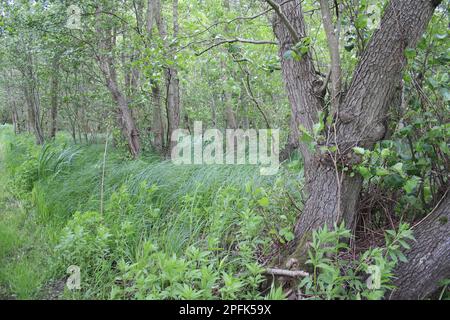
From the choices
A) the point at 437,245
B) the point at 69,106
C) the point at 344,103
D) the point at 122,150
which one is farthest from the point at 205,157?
the point at 69,106

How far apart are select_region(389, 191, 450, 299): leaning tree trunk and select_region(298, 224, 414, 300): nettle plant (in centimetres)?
7

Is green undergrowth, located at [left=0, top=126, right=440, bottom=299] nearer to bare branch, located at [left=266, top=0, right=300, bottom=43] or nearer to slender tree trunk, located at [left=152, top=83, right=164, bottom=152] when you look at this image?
bare branch, located at [left=266, top=0, right=300, bottom=43]

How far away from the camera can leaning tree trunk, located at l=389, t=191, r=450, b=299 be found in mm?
2198

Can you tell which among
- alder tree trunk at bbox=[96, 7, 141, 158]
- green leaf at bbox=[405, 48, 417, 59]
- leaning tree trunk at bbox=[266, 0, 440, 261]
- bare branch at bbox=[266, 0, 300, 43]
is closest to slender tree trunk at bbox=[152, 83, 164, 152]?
alder tree trunk at bbox=[96, 7, 141, 158]

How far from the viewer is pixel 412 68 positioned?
97.9 inches

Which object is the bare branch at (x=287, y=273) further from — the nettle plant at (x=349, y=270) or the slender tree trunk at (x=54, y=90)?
the slender tree trunk at (x=54, y=90)

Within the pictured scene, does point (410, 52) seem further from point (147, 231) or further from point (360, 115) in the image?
point (147, 231)

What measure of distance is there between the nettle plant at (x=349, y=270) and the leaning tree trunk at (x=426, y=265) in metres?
0.07

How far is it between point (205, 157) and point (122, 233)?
298 centimetres

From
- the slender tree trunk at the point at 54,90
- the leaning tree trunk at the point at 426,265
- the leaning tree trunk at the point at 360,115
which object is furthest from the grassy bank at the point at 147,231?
the slender tree trunk at the point at 54,90

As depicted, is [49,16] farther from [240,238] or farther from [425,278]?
[425,278]

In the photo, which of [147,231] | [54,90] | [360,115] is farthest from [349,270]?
[54,90]

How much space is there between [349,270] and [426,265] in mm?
460

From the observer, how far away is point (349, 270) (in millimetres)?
2229
